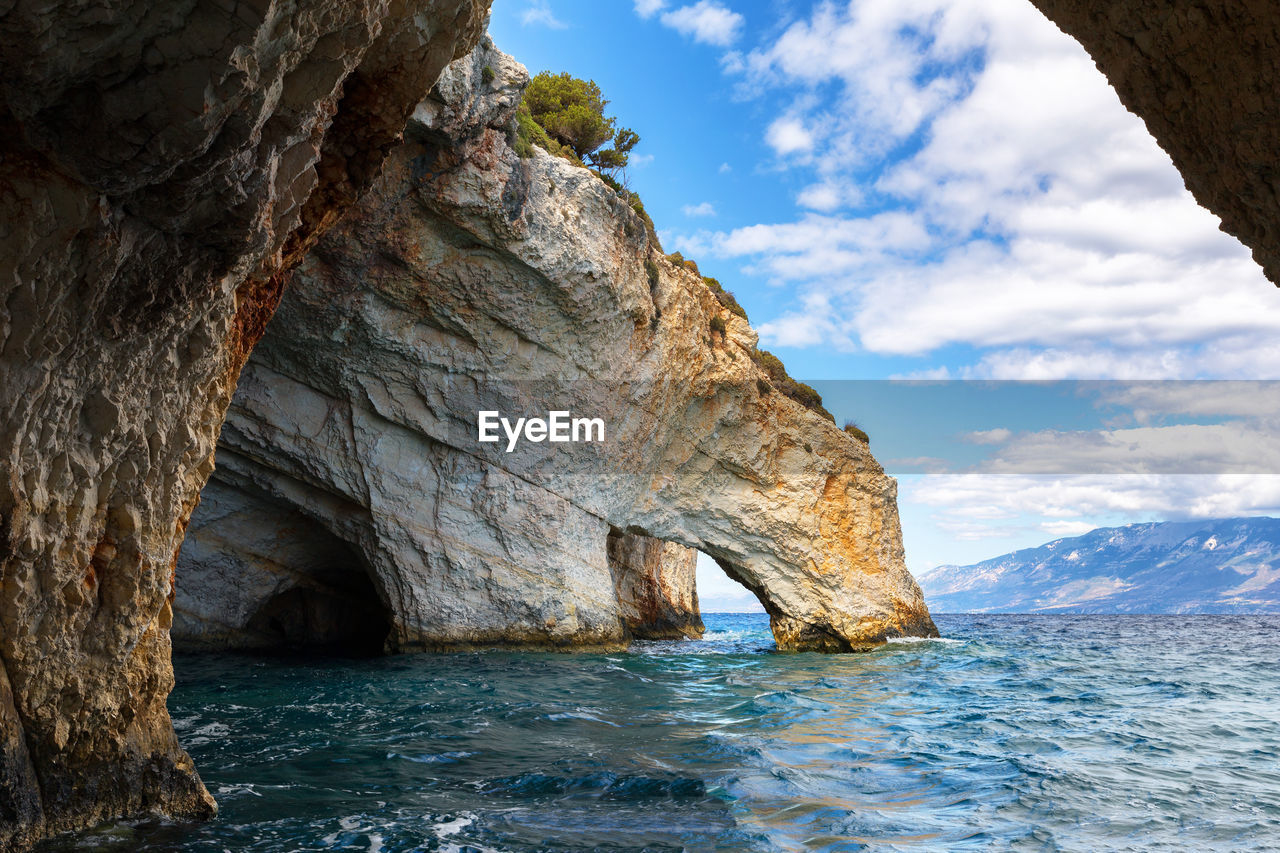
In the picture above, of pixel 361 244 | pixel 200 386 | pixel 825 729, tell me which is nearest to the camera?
pixel 200 386

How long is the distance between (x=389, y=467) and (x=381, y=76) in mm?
11555

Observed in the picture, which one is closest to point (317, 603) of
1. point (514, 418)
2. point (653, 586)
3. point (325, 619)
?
point (325, 619)

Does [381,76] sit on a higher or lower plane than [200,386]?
higher

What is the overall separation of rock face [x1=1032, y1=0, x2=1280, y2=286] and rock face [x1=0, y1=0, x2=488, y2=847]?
3640 mm

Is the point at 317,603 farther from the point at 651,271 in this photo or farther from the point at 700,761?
the point at 700,761

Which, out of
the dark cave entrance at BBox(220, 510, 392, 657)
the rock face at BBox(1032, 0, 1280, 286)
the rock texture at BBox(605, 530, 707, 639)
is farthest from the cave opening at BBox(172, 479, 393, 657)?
the rock face at BBox(1032, 0, 1280, 286)

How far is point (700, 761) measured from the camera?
8.23 meters

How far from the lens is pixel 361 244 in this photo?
14.0 m

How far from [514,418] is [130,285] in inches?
509

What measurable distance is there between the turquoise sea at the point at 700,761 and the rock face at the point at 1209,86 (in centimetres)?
456

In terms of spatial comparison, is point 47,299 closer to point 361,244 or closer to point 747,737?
point 747,737

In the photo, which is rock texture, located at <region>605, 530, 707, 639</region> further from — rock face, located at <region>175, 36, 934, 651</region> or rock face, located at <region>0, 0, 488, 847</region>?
rock face, located at <region>0, 0, 488, 847</region>

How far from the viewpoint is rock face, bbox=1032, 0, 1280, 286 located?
11.0ft

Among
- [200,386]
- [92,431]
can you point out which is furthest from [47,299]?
[200,386]
